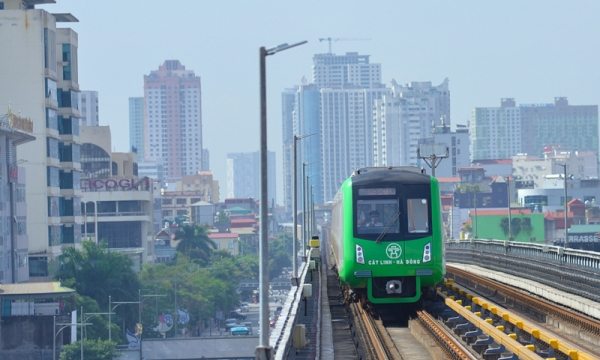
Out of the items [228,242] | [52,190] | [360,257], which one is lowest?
[228,242]

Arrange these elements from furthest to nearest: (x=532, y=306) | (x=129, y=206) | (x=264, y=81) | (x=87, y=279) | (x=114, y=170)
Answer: (x=114, y=170) < (x=129, y=206) < (x=87, y=279) < (x=532, y=306) < (x=264, y=81)

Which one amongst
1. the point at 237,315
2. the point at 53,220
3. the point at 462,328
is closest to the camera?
the point at 462,328

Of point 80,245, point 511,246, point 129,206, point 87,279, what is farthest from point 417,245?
point 129,206

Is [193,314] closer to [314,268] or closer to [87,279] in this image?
[87,279]

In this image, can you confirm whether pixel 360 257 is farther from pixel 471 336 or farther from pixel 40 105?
pixel 40 105

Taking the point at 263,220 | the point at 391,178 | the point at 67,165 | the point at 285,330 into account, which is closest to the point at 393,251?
the point at 391,178

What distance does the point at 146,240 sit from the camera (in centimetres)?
13862

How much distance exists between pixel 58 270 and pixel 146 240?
4688 centimetres

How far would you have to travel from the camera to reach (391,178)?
28078 mm

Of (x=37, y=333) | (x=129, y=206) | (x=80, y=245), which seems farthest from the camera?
(x=129, y=206)

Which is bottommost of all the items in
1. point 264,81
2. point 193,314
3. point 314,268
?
point 193,314

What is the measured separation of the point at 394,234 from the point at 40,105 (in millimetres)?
68157

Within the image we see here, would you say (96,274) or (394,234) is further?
(96,274)

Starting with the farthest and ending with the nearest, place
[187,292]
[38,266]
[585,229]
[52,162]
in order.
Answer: [585,229]
[187,292]
[52,162]
[38,266]
